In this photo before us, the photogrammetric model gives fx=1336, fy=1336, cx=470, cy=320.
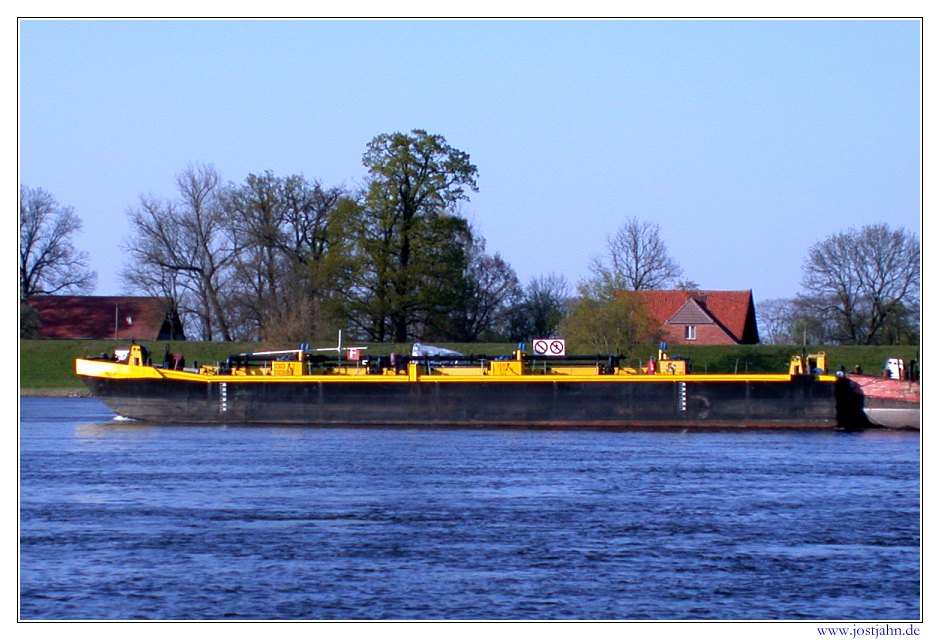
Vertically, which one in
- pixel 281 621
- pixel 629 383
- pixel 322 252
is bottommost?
pixel 281 621

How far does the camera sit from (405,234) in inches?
2744

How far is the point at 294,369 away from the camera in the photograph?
4303cm

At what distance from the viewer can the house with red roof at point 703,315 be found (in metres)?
77.3

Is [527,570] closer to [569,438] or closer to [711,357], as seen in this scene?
[569,438]

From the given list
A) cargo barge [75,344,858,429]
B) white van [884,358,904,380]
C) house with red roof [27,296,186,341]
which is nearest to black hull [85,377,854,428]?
cargo barge [75,344,858,429]

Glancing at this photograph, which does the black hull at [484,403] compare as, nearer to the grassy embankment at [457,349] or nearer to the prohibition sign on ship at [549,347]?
the prohibition sign on ship at [549,347]

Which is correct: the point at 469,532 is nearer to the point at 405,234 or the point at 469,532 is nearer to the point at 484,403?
the point at 484,403

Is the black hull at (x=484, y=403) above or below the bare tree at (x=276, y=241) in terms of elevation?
below

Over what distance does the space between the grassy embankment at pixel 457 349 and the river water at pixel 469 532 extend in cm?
3110

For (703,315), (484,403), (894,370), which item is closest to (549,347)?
(484,403)

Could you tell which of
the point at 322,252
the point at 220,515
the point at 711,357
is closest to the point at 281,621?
the point at 220,515

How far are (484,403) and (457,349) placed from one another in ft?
85.4

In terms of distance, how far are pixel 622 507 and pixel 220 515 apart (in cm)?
698

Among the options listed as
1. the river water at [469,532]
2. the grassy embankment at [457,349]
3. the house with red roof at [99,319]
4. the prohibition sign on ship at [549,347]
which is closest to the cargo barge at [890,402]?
the river water at [469,532]
